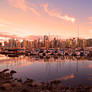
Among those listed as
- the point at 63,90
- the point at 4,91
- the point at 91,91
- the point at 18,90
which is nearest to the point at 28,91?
the point at 18,90

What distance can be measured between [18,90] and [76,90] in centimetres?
845

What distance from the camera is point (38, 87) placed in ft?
51.8

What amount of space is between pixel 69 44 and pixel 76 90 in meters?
179

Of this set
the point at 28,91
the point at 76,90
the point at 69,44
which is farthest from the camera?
the point at 69,44

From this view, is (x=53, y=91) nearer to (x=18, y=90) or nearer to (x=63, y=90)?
(x=63, y=90)

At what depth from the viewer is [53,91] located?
14508 mm

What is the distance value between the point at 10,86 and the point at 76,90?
9.92 meters

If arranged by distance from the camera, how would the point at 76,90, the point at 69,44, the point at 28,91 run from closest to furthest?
the point at 28,91, the point at 76,90, the point at 69,44

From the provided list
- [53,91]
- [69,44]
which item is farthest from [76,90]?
[69,44]

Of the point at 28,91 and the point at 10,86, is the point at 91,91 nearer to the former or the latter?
the point at 28,91

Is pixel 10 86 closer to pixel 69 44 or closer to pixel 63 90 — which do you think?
pixel 63 90

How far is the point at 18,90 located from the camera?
1452 cm

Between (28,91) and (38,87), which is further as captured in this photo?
(38,87)

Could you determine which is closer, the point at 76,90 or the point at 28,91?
the point at 28,91
